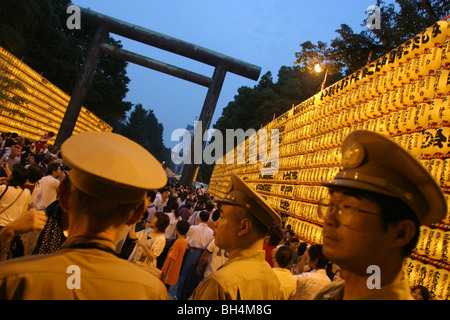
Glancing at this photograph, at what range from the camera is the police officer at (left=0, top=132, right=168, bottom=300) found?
1.24m

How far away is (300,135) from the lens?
1170 centimetres

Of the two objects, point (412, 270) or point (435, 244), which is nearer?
point (435, 244)

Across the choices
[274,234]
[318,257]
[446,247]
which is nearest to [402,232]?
[318,257]

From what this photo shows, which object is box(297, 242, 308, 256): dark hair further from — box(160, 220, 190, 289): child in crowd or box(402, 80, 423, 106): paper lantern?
box(402, 80, 423, 106): paper lantern

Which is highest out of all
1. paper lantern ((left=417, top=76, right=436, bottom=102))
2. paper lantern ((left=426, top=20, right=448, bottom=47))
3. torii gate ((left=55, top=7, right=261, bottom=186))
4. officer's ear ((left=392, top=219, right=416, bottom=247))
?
torii gate ((left=55, top=7, right=261, bottom=186))

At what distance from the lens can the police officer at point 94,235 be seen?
124 cm

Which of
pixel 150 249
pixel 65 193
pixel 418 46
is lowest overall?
Answer: pixel 150 249

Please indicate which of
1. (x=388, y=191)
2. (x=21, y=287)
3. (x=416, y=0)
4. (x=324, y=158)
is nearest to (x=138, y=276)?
(x=21, y=287)

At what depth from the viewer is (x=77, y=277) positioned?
1291 millimetres

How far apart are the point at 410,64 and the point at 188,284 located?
5.88 meters

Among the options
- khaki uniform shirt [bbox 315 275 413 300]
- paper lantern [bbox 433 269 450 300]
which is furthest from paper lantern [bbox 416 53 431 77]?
khaki uniform shirt [bbox 315 275 413 300]

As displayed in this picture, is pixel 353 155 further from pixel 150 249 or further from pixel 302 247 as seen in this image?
pixel 302 247

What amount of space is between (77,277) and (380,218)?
1.25 m

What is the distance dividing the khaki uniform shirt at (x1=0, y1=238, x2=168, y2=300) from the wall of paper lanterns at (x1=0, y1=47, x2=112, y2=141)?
17.0 metres
